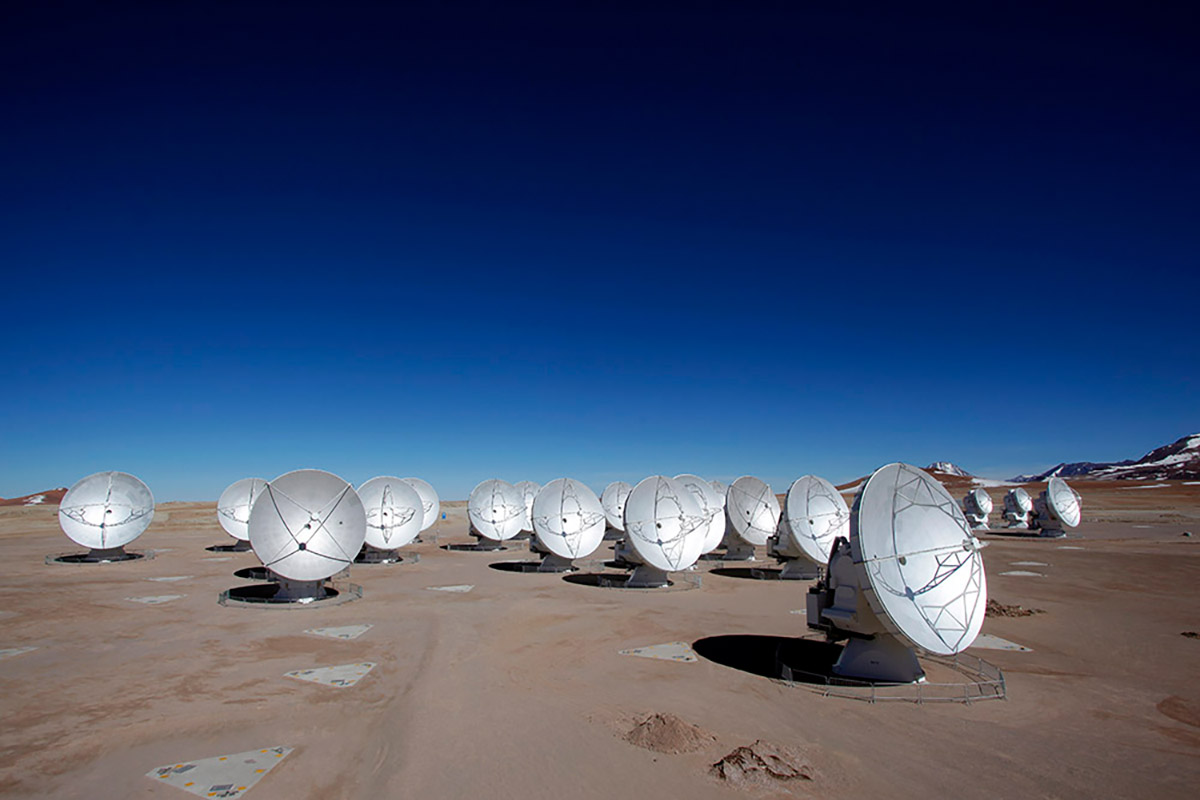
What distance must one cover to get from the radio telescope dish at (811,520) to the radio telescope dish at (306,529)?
A: 63.3 feet

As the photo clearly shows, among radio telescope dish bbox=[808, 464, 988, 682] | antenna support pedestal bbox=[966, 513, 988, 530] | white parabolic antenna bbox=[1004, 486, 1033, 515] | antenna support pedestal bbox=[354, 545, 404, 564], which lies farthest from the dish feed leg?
white parabolic antenna bbox=[1004, 486, 1033, 515]

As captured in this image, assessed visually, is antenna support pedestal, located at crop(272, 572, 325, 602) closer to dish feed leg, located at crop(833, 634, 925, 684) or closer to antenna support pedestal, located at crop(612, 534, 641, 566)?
antenna support pedestal, located at crop(612, 534, 641, 566)

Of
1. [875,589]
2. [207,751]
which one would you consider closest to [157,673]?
[207,751]

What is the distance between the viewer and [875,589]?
1371cm

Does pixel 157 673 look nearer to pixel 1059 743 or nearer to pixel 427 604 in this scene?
pixel 427 604

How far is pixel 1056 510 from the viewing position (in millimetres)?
53531

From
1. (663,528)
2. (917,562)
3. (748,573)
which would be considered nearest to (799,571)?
(748,573)

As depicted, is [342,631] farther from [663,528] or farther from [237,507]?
[237,507]

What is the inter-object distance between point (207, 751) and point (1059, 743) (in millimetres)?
15489

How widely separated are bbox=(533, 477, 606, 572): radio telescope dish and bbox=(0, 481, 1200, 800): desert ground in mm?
7208

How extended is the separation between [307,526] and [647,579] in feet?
48.9

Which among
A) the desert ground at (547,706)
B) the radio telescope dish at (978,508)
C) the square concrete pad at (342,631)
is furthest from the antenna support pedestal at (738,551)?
the radio telescope dish at (978,508)

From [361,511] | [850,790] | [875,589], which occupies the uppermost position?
[361,511]

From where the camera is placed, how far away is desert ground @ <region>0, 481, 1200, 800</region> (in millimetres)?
10109
